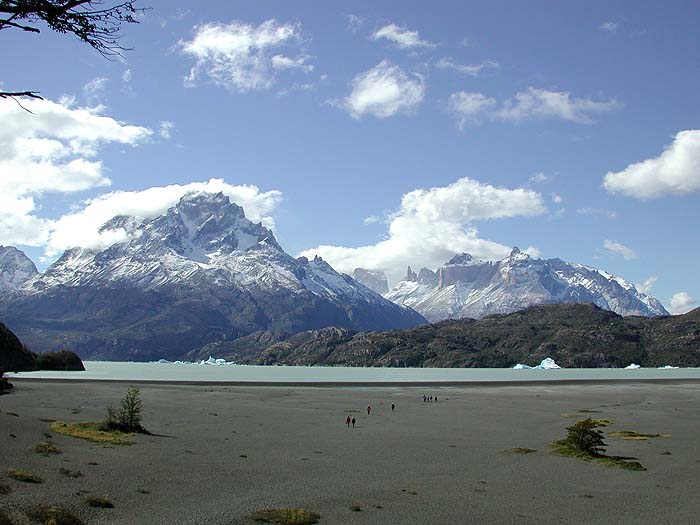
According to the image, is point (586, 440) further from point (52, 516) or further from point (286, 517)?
point (52, 516)

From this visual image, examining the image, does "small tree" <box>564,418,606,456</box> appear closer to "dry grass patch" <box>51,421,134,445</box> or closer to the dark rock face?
"dry grass patch" <box>51,421,134,445</box>

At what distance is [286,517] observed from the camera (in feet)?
93.7

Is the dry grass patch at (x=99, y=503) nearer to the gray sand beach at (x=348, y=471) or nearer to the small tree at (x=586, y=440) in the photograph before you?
the gray sand beach at (x=348, y=471)

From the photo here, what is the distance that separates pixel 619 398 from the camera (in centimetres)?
11700

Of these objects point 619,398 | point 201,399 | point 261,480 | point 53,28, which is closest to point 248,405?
point 201,399

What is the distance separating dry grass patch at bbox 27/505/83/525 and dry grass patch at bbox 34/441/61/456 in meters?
14.0

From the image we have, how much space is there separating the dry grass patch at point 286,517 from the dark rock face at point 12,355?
548ft

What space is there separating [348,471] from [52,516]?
67.0 feet

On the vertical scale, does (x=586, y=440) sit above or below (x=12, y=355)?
below

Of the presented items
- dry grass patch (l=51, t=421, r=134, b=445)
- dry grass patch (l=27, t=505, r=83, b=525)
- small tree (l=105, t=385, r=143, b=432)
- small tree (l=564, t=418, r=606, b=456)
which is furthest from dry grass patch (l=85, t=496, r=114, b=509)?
small tree (l=564, t=418, r=606, b=456)

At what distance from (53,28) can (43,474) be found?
2563 cm

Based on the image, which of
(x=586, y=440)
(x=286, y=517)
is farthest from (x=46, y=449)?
(x=586, y=440)

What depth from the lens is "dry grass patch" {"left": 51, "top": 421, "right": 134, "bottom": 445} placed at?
1829 inches

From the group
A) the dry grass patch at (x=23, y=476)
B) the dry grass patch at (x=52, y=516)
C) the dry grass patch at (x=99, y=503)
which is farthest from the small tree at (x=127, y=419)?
the dry grass patch at (x=52, y=516)
